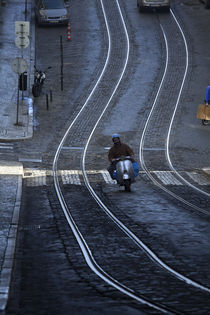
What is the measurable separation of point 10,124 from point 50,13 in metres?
19.7

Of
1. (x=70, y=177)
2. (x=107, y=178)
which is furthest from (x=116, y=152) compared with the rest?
(x=70, y=177)

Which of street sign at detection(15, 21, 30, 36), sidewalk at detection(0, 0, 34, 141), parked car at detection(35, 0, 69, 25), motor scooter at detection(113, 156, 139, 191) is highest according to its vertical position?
street sign at detection(15, 21, 30, 36)

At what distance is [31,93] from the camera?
34.8 metres

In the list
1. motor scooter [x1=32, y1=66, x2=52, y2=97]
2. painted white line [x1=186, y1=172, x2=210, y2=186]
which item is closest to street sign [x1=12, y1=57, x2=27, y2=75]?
motor scooter [x1=32, y1=66, x2=52, y2=97]

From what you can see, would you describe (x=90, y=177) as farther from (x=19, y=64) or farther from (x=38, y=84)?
(x=38, y=84)

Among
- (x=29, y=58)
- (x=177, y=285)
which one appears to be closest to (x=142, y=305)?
(x=177, y=285)

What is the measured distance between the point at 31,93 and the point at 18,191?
1820cm

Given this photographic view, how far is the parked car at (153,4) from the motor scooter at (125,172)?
3292 centimetres

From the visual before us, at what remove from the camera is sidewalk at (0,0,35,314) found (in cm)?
1083

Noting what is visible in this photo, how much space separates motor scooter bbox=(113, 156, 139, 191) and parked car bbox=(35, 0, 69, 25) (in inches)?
1179

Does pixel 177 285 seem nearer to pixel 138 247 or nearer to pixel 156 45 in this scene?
pixel 138 247

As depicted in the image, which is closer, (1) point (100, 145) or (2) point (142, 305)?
(2) point (142, 305)

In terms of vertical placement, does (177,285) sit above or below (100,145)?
above

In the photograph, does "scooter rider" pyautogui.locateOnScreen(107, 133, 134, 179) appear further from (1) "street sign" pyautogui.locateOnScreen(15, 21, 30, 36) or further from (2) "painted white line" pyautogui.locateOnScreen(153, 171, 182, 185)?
(1) "street sign" pyautogui.locateOnScreen(15, 21, 30, 36)
